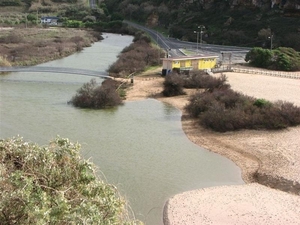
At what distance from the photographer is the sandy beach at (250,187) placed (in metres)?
16.8

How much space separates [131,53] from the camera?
5200 cm

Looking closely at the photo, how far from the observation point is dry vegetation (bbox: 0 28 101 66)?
2186 inches

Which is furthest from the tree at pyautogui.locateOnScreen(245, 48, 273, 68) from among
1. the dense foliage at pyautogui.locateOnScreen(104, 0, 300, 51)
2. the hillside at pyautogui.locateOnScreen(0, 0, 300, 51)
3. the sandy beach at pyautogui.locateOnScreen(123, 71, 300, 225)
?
the sandy beach at pyautogui.locateOnScreen(123, 71, 300, 225)

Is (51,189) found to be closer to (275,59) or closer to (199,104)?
(199,104)

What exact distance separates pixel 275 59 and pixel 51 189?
45141 millimetres

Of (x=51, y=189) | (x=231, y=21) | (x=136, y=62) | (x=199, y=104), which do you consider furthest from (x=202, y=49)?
(x=51, y=189)

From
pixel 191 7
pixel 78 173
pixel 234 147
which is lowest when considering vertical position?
pixel 234 147

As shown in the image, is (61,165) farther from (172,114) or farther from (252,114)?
(172,114)

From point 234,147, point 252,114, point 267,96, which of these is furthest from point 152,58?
point 234,147

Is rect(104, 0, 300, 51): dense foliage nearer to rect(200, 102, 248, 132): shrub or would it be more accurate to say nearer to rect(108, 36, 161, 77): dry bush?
rect(108, 36, 161, 77): dry bush

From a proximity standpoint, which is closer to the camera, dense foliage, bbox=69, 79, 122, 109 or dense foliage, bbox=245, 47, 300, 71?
dense foliage, bbox=69, 79, 122, 109

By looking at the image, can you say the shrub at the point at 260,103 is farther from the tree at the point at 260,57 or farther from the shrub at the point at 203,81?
the tree at the point at 260,57

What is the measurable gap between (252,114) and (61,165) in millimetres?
20960

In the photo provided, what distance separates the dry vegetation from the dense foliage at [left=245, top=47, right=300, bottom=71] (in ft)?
84.8
